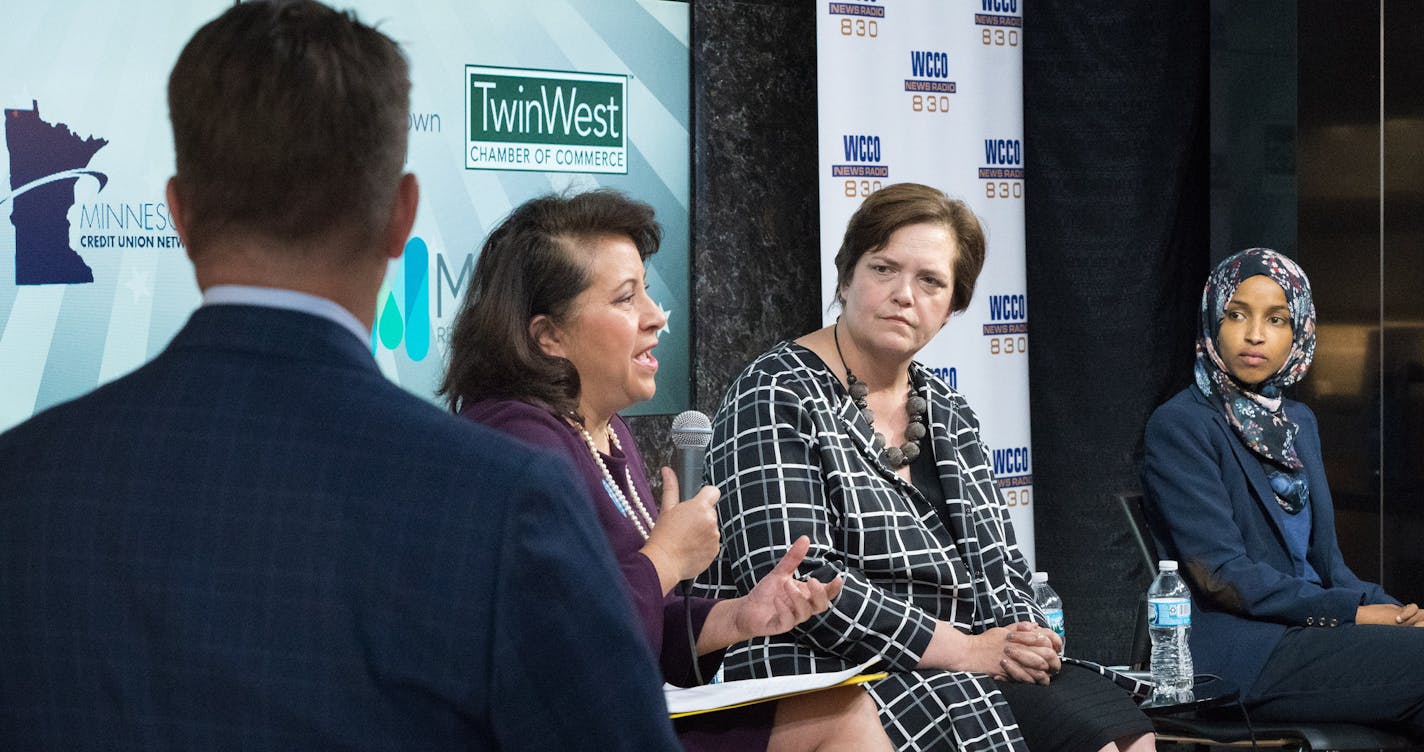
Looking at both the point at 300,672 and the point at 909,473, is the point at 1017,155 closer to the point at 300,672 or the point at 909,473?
the point at 909,473

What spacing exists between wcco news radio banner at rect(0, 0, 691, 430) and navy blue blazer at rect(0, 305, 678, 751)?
9.90 ft

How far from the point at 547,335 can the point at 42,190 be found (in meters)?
2.46

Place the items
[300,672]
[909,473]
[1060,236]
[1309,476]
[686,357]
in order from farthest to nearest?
[1060,236], [686,357], [1309,476], [909,473], [300,672]

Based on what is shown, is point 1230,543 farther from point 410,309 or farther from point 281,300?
point 281,300

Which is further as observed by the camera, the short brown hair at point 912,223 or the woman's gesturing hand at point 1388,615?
the woman's gesturing hand at point 1388,615

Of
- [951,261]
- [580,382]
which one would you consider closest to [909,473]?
[951,261]

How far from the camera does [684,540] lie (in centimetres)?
216

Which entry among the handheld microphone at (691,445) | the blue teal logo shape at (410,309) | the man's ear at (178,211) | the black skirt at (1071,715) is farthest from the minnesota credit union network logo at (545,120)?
the man's ear at (178,211)

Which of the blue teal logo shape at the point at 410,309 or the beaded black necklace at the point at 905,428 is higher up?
the blue teal logo shape at the point at 410,309

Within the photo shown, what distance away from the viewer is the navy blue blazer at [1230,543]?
3.42 metres

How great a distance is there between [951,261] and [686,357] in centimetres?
205

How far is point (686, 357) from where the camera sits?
16.7ft

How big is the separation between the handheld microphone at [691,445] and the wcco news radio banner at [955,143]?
1.96m

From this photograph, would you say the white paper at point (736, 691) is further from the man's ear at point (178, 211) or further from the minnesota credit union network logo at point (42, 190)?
the minnesota credit union network logo at point (42, 190)
